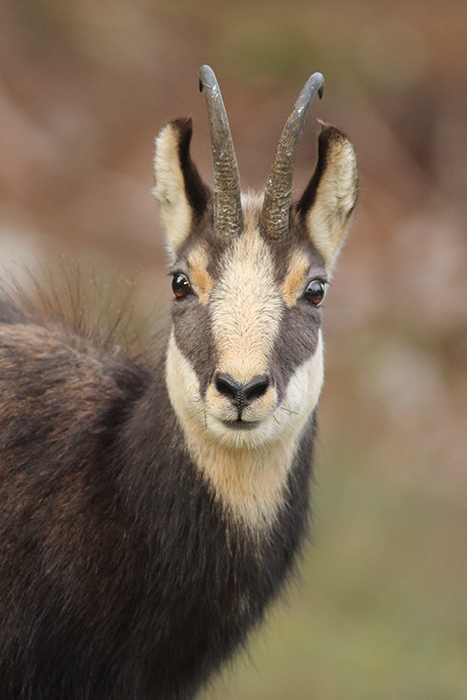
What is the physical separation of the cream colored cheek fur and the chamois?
11 millimetres

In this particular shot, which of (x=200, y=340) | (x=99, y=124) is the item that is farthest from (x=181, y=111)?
(x=200, y=340)

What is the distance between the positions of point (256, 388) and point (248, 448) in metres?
0.65

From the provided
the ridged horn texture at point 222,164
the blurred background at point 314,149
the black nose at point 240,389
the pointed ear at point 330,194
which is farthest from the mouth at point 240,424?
the blurred background at point 314,149

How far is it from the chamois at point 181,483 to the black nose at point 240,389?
1.24 ft

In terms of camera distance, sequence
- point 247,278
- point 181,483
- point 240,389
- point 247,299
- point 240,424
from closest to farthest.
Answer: point 240,389 → point 240,424 → point 247,299 → point 247,278 → point 181,483

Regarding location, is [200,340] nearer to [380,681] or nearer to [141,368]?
[141,368]

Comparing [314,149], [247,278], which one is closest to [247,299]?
[247,278]

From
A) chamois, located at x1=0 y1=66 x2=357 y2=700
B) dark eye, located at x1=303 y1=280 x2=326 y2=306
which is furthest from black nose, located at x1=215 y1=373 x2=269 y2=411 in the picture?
dark eye, located at x1=303 y1=280 x2=326 y2=306

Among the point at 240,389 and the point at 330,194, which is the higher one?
the point at 330,194

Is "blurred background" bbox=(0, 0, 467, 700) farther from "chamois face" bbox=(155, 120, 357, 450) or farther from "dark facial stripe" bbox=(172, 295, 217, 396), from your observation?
"dark facial stripe" bbox=(172, 295, 217, 396)

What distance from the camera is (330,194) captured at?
5.61 meters

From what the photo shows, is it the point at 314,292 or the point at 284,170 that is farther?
the point at 314,292

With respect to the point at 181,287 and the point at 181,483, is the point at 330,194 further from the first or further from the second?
the point at 181,483

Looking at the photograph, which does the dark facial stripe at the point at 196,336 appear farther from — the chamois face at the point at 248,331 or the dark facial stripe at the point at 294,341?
the dark facial stripe at the point at 294,341
